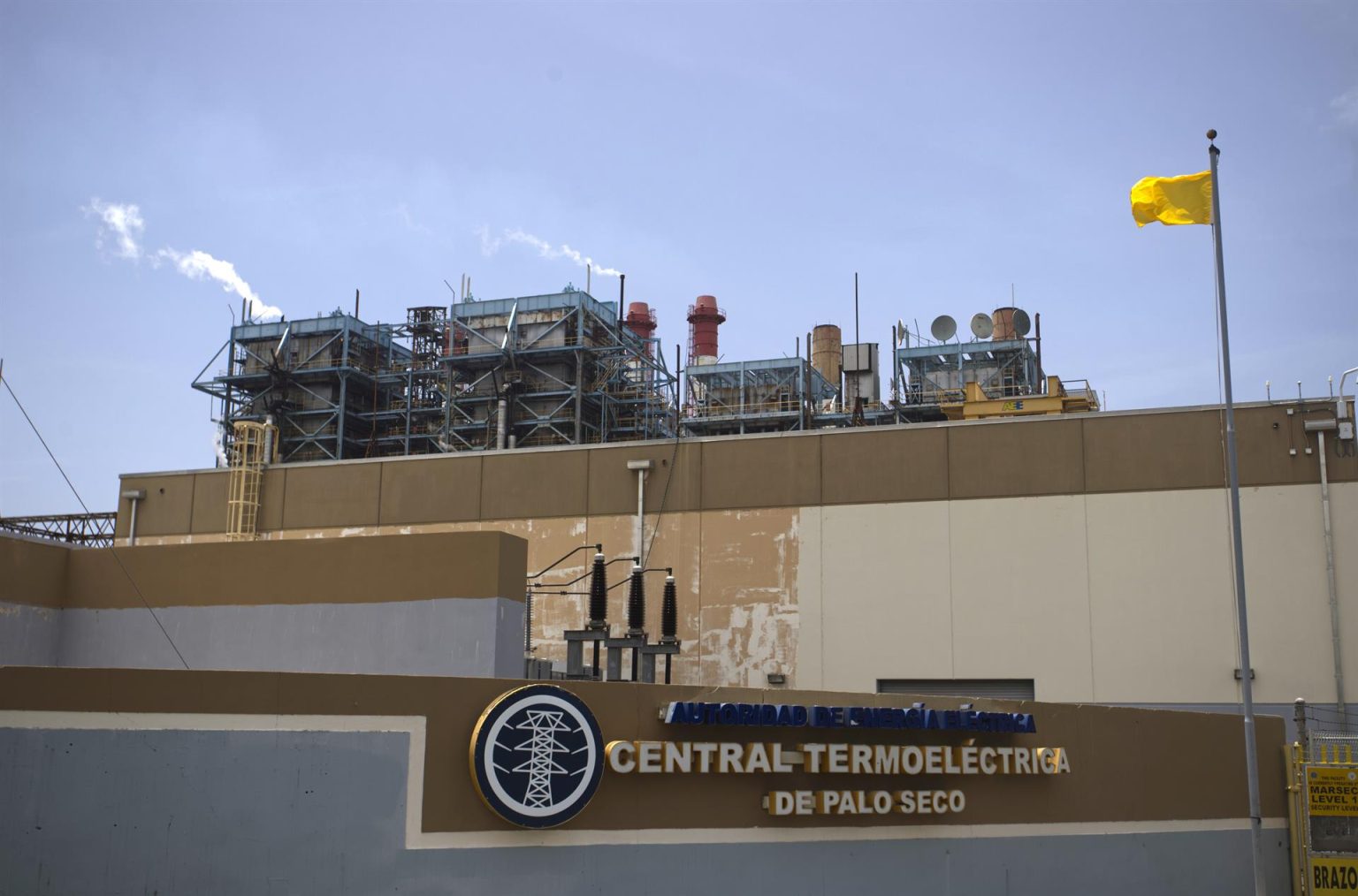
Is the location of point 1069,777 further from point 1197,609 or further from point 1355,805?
point 1197,609

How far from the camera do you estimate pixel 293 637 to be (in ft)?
78.6

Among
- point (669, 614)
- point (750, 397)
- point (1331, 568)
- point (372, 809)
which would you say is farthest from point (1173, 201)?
point (750, 397)

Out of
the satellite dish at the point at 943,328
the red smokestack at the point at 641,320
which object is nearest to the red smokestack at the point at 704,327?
the red smokestack at the point at 641,320

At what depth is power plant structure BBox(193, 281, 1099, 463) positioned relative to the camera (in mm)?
53812

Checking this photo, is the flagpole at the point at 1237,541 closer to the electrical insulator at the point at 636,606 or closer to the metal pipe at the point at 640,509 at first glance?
the electrical insulator at the point at 636,606

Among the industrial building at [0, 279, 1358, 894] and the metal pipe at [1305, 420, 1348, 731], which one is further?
the metal pipe at [1305, 420, 1348, 731]

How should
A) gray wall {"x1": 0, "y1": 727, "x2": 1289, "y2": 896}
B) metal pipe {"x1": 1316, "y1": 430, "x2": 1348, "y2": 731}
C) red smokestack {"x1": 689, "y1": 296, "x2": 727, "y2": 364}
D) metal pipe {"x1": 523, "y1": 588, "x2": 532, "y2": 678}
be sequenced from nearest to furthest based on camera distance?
gray wall {"x1": 0, "y1": 727, "x2": 1289, "y2": 896}, metal pipe {"x1": 523, "y1": 588, "x2": 532, "y2": 678}, metal pipe {"x1": 1316, "y1": 430, "x2": 1348, "y2": 731}, red smokestack {"x1": 689, "y1": 296, "x2": 727, "y2": 364}

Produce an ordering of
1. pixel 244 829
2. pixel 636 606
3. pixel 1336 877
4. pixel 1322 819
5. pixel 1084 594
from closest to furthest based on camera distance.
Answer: pixel 244 829 < pixel 1336 877 < pixel 1322 819 < pixel 636 606 < pixel 1084 594

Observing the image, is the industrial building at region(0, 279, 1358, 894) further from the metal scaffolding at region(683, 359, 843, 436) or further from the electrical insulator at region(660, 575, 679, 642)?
the metal scaffolding at region(683, 359, 843, 436)

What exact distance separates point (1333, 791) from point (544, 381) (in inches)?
1432

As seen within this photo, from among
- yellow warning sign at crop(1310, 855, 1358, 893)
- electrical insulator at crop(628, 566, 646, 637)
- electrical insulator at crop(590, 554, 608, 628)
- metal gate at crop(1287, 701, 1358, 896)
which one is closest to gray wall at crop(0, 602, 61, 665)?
electrical insulator at crop(590, 554, 608, 628)

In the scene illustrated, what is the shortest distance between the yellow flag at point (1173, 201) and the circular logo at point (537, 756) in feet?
41.4

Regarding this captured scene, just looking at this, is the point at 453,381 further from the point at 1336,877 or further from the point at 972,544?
the point at 1336,877

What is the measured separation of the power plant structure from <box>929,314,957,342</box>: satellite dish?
0.07 m
